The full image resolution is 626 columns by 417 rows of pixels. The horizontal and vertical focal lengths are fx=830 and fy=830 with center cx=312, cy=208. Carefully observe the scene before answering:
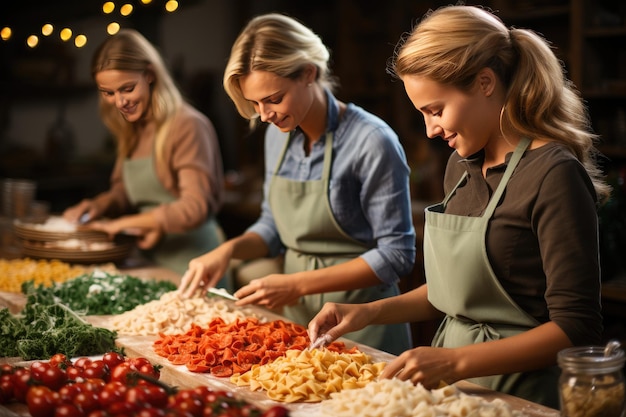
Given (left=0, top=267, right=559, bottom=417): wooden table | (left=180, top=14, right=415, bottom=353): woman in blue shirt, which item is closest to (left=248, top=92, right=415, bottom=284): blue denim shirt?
(left=180, top=14, right=415, bottom=353): woman in blue shirt

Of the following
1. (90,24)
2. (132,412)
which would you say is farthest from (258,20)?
(132,412)

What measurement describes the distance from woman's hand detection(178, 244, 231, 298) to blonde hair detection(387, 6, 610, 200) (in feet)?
4.31

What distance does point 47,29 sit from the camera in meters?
3.02

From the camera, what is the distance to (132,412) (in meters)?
2.03

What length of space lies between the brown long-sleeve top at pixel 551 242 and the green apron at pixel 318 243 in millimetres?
1052

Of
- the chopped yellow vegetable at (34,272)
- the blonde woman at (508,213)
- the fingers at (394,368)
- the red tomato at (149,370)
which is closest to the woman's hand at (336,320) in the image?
the blonde woman at (508,213)

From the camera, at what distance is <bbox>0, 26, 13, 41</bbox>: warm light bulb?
3.00 meters

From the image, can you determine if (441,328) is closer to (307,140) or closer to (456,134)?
(456,134)

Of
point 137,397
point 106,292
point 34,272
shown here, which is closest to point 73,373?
point 137,397

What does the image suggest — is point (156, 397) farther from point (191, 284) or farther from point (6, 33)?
point (6, 33)

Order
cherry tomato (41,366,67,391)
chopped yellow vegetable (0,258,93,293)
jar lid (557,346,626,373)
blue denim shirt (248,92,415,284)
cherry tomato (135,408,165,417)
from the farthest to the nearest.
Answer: chopped yellow vegetable (0,258,93,293)
blue denim shirt (248,92,415,284)
cherry tomato (41,366,67,391)
cherry tomato (135,408,165,417)
jar lid (557,346,626,373)

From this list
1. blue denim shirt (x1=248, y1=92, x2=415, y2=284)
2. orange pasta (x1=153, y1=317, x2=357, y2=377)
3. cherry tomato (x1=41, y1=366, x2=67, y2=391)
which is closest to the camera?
cherry tomato (x1=41, y1=366, x2=67, y2=391)

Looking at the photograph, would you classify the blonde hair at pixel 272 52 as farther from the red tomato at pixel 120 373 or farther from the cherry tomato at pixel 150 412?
the cherry tomato at pixel 150 412

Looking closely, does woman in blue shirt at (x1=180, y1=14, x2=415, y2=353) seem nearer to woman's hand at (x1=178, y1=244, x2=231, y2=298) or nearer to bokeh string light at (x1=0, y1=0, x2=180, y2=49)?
woman's hand at (x1=178, y1=244, x2=231, y2=298)
